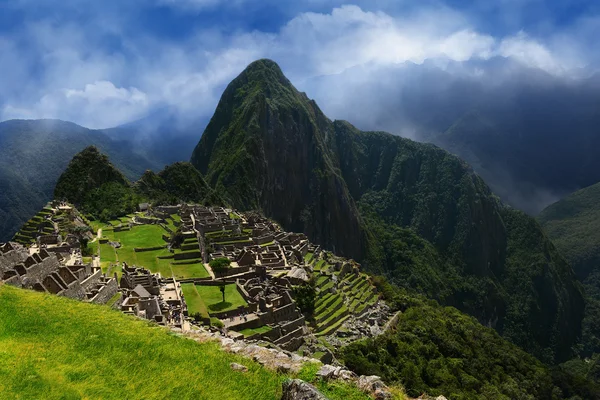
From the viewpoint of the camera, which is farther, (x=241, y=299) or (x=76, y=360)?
(x=241, y=299)

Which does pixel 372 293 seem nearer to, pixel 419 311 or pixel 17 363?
pixel 419 311

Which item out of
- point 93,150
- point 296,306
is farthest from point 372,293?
point 93,150

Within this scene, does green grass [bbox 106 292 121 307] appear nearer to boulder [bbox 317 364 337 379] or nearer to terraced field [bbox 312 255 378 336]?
boulder [bbox 317 364 337 379]

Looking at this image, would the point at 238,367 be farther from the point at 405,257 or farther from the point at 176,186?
the point at 405,257

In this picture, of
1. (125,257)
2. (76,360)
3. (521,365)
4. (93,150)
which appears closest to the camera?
(76,360)

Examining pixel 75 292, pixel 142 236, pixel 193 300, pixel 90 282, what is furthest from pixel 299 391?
pixel 142 236

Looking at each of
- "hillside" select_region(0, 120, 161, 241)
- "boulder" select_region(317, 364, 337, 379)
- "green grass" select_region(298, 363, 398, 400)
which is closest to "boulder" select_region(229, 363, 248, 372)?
"green grass" select_region(298, 363, 398, 400)

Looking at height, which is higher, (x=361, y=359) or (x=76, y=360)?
(x=76, y=360)
